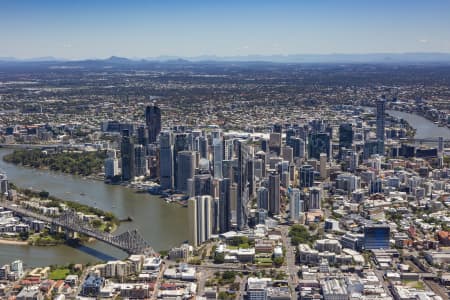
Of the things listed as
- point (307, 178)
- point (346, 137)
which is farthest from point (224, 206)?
point (346, 137)

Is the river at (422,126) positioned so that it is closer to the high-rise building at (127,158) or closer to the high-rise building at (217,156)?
the high-rise building at (217,156)

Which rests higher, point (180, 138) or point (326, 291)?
point (180, 138)

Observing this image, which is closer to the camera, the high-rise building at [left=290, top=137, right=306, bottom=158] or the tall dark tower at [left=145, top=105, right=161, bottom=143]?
the high-rise building at [left=290, top=137, right=306, bottom=158]

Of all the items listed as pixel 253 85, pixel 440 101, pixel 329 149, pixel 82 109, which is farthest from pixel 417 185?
pixel 253 85

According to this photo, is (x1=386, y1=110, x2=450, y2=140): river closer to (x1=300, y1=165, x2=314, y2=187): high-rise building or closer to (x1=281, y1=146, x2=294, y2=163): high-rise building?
(x1=281, y1=146, x2=294, y2=163): high-rise building

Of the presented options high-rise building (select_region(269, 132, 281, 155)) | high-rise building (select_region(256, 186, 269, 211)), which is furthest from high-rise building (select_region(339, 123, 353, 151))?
high-rise building (select_region(256, 186, 269, 211))

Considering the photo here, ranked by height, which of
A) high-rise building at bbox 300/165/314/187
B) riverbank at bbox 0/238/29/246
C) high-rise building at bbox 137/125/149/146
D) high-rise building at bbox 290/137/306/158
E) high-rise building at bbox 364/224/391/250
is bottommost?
riverbank at bbox 0/238/29/246

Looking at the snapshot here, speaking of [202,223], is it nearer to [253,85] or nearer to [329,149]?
[329,149]
